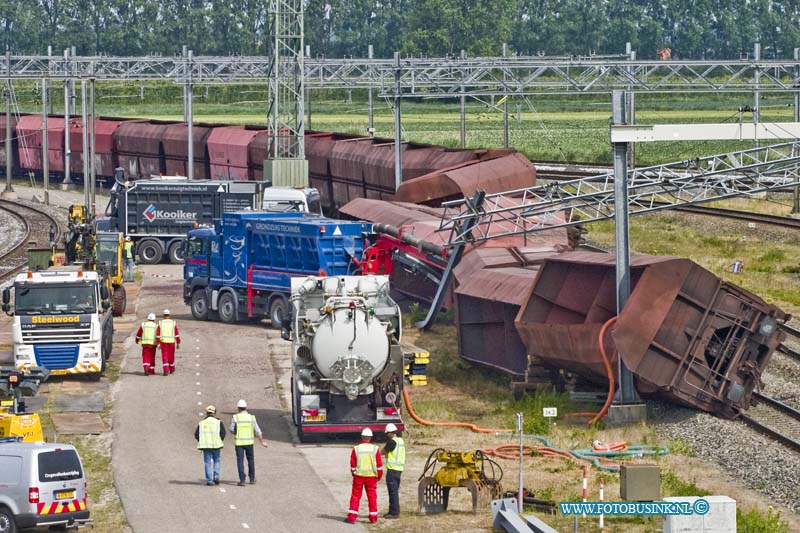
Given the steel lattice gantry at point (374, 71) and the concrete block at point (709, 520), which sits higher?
the steel lattice gantry at point (374, 71)

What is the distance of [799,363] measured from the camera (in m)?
32.4

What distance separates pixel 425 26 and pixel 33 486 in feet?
486

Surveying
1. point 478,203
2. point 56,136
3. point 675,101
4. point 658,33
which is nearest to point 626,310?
point 478,203

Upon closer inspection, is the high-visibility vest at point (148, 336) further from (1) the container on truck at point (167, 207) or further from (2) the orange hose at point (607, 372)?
(1) the container on truck at point (167, 207)

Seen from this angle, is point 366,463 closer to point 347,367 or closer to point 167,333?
point 347,367

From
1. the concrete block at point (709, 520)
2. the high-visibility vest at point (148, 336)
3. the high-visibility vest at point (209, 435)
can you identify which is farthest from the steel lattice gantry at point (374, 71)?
the concrete block at point (709, 520)

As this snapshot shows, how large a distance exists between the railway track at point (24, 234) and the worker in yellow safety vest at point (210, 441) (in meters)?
28.1

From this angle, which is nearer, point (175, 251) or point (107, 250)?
point (107, 250)

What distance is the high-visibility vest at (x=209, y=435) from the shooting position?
23.1m

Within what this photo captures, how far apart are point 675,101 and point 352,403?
101257mm

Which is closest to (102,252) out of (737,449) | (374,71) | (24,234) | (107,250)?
(107,250)

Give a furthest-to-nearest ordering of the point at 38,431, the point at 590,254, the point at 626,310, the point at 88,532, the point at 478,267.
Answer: the point at 478,267 < the point at 590,254 < the point at 626,310 < the point at 38,431 < the point at 88,532

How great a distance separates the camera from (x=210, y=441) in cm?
2312

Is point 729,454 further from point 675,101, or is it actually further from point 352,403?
point 675,101
